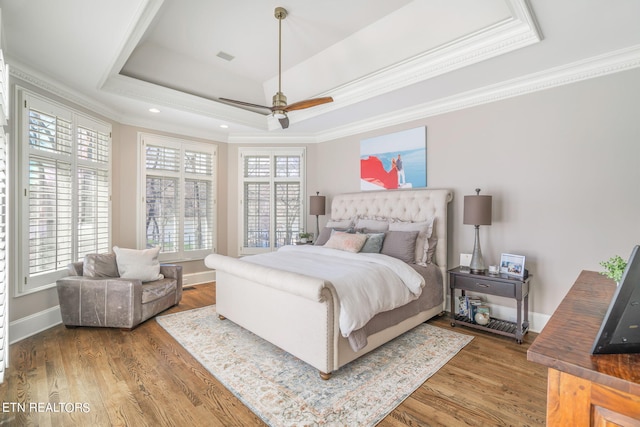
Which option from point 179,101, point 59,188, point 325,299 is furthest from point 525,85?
point 59,188

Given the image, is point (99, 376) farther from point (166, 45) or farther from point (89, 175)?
point (166, 45)

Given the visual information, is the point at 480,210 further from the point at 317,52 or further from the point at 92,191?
the point at 92,191

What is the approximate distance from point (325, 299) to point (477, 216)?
199 centimetres

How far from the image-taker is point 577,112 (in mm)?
2934

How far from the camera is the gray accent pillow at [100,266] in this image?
339 centimetres

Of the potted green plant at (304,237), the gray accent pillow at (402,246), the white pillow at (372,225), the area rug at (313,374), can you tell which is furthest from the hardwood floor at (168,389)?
the potted green plant at (304,237)

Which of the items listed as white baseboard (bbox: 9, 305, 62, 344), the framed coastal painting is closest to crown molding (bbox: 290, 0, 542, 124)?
the framed coastal painting

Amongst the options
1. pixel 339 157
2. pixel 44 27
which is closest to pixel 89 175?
pixel 44 27

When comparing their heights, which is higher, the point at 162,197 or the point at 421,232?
the point at 162,197

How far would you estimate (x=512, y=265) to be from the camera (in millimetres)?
3104

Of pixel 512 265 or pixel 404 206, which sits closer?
pixel 512 265

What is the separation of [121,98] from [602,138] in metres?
5.30

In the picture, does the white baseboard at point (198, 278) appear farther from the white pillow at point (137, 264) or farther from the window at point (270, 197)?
the white pillow at point (137, 264)

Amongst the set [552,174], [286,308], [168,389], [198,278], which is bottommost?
[168,389]
